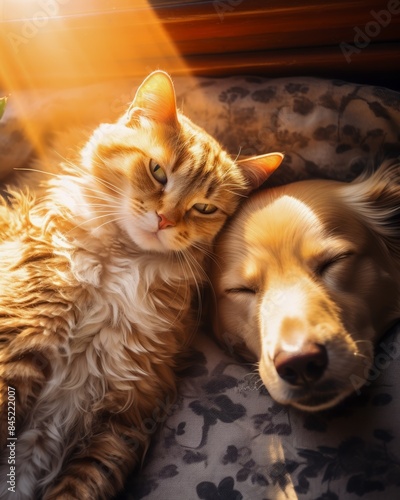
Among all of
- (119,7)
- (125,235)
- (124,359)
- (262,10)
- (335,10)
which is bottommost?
(124,359)

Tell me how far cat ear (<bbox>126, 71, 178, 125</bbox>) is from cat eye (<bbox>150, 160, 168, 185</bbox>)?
139mm

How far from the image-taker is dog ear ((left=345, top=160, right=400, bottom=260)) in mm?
1354

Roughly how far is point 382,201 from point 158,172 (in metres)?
0.67

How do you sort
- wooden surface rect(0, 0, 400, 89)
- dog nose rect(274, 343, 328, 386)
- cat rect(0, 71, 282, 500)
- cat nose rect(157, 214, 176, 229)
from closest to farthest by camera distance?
1. dog nose rect(274, 343, 328, 386)
2. cat rect(0, 71, 282, 500)
3. cat nose rect(157, 214, 176, 229)
4. wooden surface rect(0, 0, 400, 89)

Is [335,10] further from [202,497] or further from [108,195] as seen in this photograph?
[202,497]

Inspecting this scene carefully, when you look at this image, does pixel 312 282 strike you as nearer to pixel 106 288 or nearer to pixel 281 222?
pixel 281 222

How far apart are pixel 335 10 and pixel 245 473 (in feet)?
4.49

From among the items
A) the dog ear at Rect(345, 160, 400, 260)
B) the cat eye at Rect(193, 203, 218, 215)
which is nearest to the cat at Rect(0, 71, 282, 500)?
the cat eye at Rect(193, 203, 218, 215)

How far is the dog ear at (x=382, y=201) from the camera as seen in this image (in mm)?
1354

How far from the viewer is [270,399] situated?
1.18 metres

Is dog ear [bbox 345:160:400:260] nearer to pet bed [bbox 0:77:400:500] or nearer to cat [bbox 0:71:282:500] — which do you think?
pet bed [bbox 0:77:400:500]

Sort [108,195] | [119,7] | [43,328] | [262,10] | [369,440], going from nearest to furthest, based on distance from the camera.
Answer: [369,440]
[43,328]
[108,195]
[262,10]
[119,7]

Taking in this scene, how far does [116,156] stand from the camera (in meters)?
1.39

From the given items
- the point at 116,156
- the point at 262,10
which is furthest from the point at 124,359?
the point at 262,10
